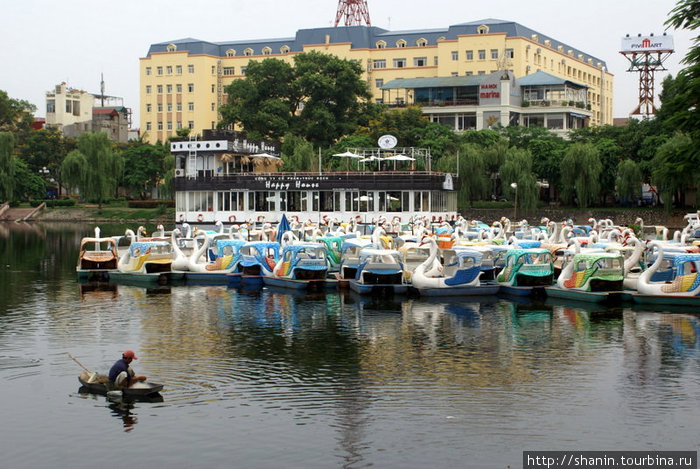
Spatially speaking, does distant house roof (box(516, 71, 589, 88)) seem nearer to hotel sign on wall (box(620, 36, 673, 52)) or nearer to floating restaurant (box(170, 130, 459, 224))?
hotel sign on wall (box(620, 36, 673, 52))

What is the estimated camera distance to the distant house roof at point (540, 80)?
401 ft

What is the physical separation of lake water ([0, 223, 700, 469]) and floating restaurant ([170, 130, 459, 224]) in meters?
39.6

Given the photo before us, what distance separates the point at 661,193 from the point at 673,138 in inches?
205

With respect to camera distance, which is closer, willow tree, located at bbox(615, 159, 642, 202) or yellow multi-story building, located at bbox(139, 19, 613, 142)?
willow tree, located at bbox(615, 159, 642, 202)

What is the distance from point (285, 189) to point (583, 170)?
99.0 feet

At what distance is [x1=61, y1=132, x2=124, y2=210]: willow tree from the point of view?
114 meters

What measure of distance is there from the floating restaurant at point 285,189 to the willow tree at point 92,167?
97.0ft

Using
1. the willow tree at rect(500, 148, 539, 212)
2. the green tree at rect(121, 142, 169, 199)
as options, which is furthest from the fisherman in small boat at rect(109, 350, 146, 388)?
the green tree at rect(121, 142, 169, 199)

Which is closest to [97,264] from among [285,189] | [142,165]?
[285,189]

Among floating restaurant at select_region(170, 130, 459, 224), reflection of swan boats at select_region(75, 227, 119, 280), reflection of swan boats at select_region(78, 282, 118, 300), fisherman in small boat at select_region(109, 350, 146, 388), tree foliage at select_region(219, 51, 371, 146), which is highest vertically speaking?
tree foliage at select_region(219, 51, 371, 146)

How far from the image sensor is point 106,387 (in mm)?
24578

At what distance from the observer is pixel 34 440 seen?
70.1 feet

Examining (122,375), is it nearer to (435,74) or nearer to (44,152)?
(44,152)

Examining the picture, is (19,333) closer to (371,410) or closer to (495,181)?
(371,410)
